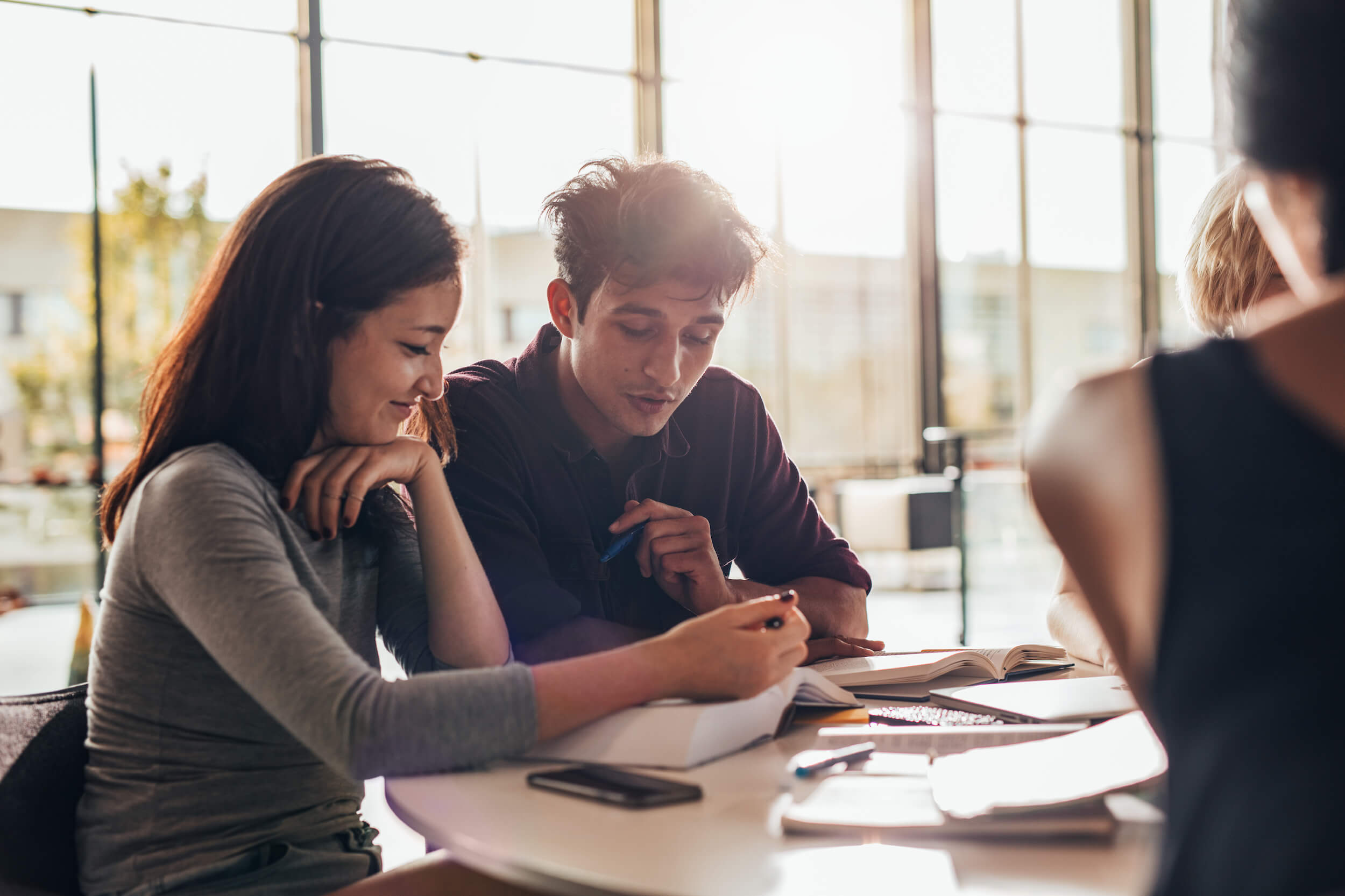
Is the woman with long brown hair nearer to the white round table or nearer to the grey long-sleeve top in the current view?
the grey long-sleeve top

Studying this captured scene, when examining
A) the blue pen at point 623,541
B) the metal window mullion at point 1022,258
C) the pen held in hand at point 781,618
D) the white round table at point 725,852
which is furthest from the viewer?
the metal window mullion at point 1022,258

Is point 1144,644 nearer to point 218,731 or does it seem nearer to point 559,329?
point 218,731

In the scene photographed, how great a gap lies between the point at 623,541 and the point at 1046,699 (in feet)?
2.22

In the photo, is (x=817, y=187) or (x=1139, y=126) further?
(x=1139, y=126)

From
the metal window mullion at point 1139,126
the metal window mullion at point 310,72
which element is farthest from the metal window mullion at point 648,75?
the metal window mullion at point 1139,126

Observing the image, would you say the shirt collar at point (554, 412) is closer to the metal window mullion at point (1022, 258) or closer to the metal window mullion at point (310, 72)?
the metal window mullion at point (310, 72)

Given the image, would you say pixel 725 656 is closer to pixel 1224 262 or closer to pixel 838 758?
pixel 838 758

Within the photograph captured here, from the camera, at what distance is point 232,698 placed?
3.99 ft

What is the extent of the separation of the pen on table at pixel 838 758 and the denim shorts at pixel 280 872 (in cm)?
58

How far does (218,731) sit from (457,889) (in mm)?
331

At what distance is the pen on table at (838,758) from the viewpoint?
1.05m

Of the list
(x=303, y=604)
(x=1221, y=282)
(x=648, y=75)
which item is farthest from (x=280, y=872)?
(x=648, y=75)

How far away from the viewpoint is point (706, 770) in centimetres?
108

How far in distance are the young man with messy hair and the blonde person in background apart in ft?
1.06
